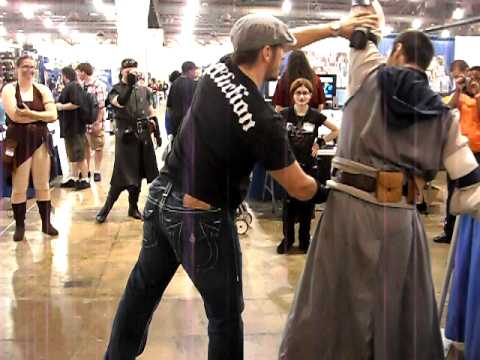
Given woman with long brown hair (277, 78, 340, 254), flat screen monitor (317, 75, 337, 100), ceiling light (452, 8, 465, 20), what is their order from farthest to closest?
ceiling light (452, 8, 465, 20) < flat screen monitor (317, 75, 337, 100) < woman with long brown hair (277, 78, 340, 254)

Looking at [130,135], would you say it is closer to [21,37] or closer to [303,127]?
[303,127]

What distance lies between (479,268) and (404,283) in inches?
26.2

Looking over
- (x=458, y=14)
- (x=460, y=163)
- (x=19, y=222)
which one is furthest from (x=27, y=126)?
(x=458, y=14)

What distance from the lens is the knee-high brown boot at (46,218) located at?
5195 millimetres

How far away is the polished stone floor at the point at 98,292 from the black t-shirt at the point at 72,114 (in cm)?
160

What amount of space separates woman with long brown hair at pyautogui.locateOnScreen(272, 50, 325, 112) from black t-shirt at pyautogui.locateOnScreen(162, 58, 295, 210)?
2.94m

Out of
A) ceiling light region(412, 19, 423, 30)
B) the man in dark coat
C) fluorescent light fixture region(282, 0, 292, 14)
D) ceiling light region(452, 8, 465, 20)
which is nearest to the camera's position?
the man in dark coat

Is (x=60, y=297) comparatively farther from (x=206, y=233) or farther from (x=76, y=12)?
(x=76, y=12)

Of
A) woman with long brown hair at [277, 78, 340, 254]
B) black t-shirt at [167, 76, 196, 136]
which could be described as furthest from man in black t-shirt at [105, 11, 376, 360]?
black t-shirt at [167, 76, 196, 136]

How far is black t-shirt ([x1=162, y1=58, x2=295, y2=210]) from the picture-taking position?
1.90 metres

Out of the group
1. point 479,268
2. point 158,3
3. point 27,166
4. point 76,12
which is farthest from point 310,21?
point 479,268

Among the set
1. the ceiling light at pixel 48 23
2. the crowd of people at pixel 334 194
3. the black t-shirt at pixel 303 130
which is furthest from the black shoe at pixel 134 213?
the ceiling light at pixel 48 23

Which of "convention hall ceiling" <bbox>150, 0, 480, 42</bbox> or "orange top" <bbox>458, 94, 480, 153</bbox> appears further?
"convention hall ceiling" <bbox>150, 0, 480, 42</bbox>

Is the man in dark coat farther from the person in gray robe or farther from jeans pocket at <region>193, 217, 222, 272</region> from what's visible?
the person in gray robe
